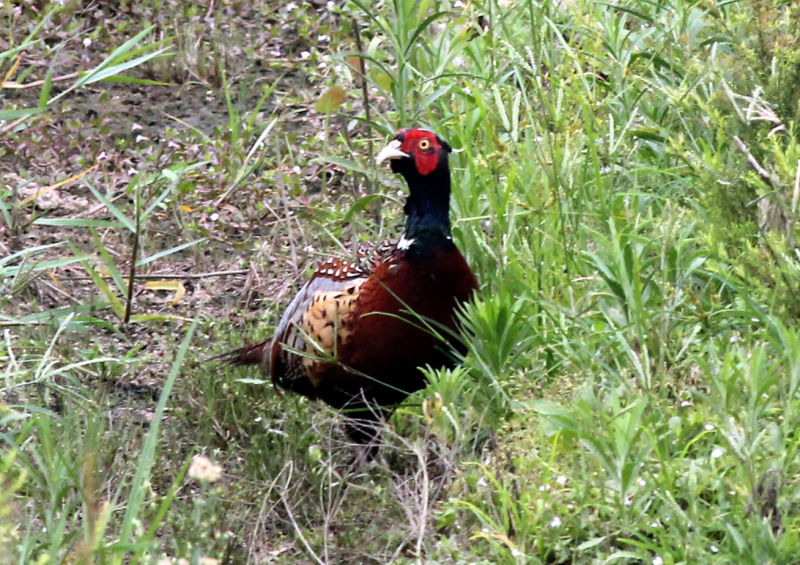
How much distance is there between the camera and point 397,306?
14.1 feet

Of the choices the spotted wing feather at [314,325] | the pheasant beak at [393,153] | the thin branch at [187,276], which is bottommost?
the thin branch at [187,276]

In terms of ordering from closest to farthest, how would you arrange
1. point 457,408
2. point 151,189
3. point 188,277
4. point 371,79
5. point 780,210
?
point 780,210 → point 457,408 → point 371,79 → point 188,277 → point 151,189

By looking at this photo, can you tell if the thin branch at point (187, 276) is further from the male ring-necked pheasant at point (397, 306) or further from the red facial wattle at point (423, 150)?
the red facial wattle at point (423, 150)

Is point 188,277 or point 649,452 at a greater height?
point 649,452

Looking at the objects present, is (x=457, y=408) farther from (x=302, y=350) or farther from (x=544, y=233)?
(x=302, y=350)

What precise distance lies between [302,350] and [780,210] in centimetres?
182

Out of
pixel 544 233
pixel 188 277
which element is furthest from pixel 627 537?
pixel 188 277

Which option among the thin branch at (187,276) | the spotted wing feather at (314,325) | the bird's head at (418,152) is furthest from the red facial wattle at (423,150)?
the thin branch at (187,276)

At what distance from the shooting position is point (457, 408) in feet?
12.7

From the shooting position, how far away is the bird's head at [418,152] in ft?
14.3

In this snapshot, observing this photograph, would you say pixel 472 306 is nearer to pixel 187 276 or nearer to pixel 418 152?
pixel 418 152

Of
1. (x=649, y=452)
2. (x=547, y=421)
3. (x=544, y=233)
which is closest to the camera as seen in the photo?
(x=649, y=452)

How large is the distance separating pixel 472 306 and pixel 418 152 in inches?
26.3

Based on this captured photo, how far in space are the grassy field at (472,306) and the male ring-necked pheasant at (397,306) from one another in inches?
6.3
